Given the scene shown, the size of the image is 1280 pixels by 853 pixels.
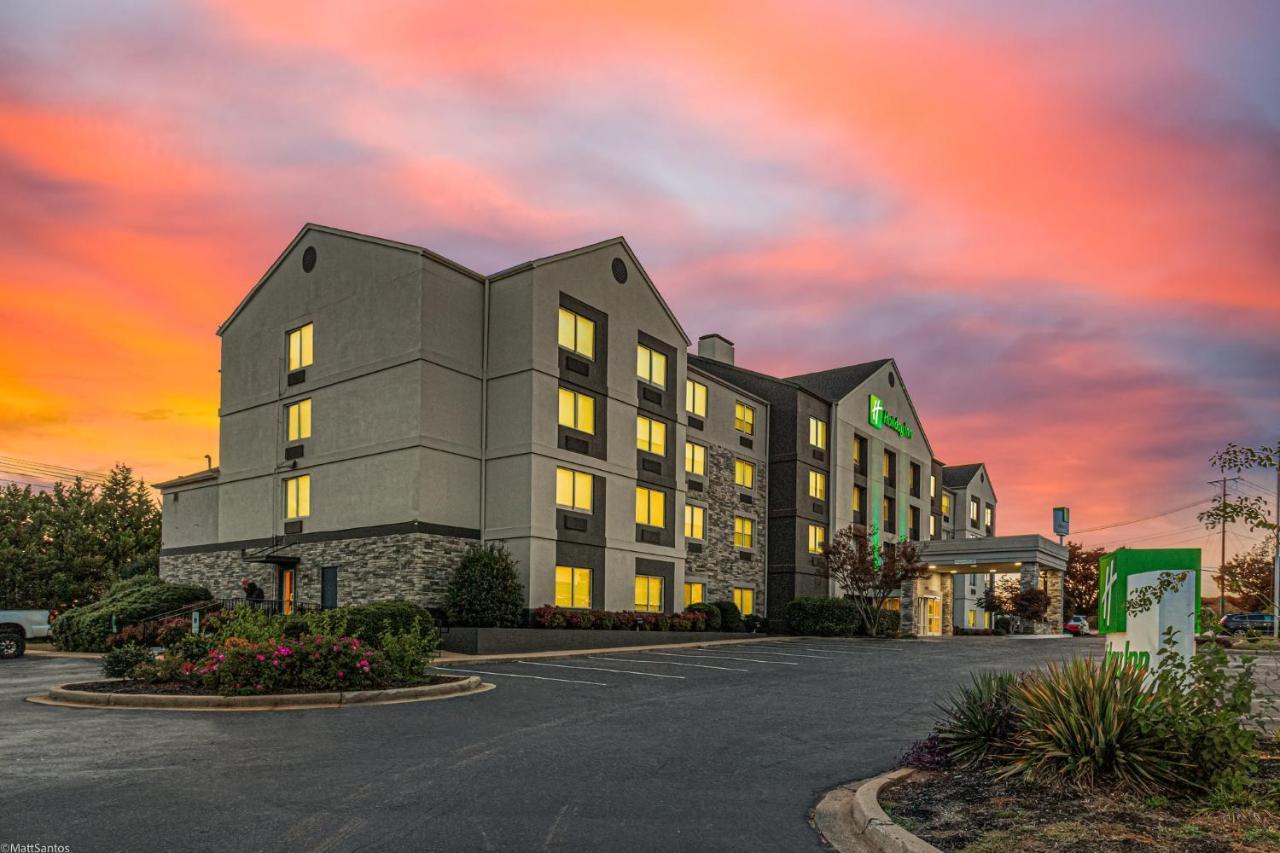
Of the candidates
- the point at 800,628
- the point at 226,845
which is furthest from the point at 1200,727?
the point at 800,628

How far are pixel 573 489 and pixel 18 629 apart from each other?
16.7 metres

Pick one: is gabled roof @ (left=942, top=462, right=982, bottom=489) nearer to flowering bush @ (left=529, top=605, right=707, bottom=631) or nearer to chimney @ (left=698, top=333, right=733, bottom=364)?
chimney @ (left=698, top=333, right=733, bottom=364)

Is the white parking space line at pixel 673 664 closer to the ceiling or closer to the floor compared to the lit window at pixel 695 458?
closer to the floor

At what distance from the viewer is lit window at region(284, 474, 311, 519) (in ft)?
116

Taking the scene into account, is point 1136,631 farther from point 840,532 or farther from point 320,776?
point 840,532

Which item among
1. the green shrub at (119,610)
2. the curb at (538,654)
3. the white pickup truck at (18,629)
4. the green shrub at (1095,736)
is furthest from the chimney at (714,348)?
the green shrub at (1095,736)

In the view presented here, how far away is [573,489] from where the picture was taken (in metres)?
34.1

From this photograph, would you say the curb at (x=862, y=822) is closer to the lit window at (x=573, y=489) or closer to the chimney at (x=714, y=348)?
the lit window at (x=573, y=489)

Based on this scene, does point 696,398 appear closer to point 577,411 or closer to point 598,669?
point 577,411

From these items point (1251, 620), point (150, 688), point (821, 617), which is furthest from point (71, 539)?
point (1251, 620)

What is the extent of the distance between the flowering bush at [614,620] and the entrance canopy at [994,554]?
18.6m

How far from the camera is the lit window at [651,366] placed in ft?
126

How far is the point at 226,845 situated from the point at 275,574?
30795 millimetres

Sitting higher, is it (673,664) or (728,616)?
(673,664)
